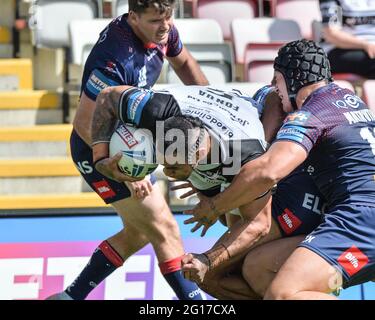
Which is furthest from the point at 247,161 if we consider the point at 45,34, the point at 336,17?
the point at 45,34

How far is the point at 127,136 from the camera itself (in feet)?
14.8

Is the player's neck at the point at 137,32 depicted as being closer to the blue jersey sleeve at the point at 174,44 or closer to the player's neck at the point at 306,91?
the blue jersey sleeve at the point at 174,44

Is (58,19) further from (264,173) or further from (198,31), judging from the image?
(264,173)

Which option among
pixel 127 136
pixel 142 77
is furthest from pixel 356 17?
pixel 127 136

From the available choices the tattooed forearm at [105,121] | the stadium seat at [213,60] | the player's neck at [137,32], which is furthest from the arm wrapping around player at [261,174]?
the stadium seat at [213,60]

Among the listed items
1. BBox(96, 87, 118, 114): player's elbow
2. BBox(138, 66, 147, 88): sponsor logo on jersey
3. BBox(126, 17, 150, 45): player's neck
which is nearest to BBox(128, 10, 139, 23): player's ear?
BBox(126, 17, 150, 45): player's neck

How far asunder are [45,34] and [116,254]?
309 centimetres

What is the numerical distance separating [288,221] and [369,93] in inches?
99.4

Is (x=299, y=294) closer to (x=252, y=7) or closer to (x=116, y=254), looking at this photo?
(x=116, y=254)

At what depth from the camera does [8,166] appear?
23.1 feet

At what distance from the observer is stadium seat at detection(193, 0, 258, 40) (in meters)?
8.45

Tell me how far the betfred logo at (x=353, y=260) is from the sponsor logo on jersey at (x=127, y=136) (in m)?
1.03

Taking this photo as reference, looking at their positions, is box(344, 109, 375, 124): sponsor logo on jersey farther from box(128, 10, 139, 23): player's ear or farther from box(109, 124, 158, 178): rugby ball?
box(128, 10, 139, 23): player's ear

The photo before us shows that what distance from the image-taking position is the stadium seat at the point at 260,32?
315 inches
